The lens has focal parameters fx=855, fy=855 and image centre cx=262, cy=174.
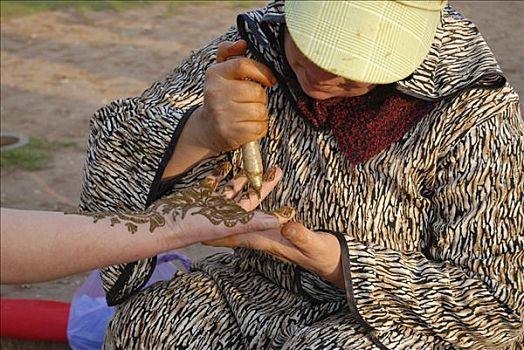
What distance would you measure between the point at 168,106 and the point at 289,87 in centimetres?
48

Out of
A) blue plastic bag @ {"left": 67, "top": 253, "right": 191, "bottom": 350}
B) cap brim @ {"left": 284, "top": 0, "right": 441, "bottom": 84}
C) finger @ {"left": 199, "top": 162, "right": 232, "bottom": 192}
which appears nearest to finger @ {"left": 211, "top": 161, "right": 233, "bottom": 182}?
finger @ {"left": 199, "top": 162, "right": 232, "bottom": 192}

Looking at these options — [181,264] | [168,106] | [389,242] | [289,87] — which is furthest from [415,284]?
[181,264]

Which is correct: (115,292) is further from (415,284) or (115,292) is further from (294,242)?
(415,284)

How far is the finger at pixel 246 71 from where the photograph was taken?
2.65 meters

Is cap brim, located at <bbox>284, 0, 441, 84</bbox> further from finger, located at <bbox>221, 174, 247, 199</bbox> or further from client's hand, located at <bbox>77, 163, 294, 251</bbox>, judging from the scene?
finger, located at <bbox>221, 174, 247, 199</bbox>

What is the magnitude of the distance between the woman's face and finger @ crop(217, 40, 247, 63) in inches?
6.3

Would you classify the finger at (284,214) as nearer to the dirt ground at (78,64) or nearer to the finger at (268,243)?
the finger at (268,243)

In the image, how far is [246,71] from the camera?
2.66m

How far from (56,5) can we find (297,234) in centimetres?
960

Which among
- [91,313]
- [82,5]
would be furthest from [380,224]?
[82,5]

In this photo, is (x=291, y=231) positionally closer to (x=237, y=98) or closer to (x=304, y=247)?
(x=304, y=247)

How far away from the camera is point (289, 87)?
288 centimetres

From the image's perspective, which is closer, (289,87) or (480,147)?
(480,147)

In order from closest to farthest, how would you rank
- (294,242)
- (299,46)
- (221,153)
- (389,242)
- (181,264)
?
(299,46), (294,242), (389,242), (221,153), (181,264)
